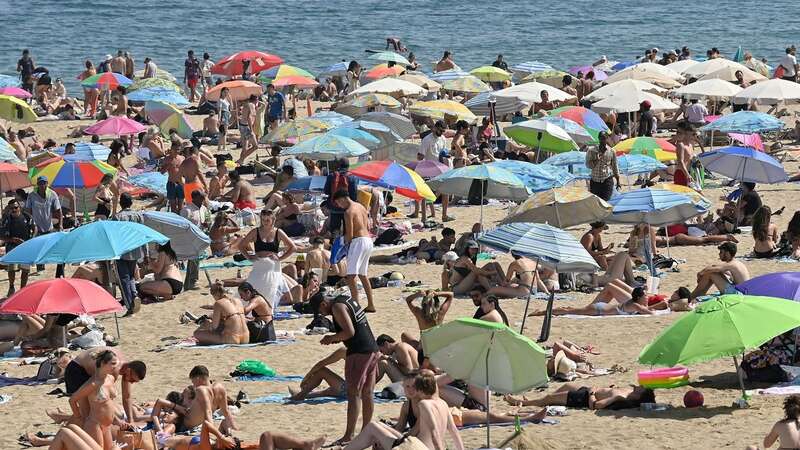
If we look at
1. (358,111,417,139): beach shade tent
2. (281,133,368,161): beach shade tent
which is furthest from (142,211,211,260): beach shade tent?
(358,111,417,139): beach shade tent

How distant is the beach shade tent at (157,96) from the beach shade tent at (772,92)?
31.6 ft

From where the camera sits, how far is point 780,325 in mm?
9578

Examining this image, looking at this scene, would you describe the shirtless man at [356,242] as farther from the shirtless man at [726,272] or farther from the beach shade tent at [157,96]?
the beach shade tent at [157,96]

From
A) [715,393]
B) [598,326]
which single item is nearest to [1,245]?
[598,326]

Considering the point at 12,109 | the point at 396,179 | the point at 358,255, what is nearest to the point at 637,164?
the point at 396,179

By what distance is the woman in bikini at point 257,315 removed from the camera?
510 inches

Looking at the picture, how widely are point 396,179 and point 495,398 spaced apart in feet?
20.4

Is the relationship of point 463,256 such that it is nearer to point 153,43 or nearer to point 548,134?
point 548,134

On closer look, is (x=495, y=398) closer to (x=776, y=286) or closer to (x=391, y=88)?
(x=776, y=286)

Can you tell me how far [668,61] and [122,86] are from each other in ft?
41.4

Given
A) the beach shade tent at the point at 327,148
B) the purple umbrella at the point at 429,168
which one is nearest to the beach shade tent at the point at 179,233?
the beach shade tent at the point at 327,148

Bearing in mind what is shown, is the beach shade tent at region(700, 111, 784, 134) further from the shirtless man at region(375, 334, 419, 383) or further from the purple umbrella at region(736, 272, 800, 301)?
the shirtless man at region(375, 334, 419, 383)

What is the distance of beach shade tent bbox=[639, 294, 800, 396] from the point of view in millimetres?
9516

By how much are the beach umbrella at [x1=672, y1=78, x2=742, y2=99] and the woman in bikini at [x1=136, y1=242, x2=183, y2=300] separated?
495 inches
